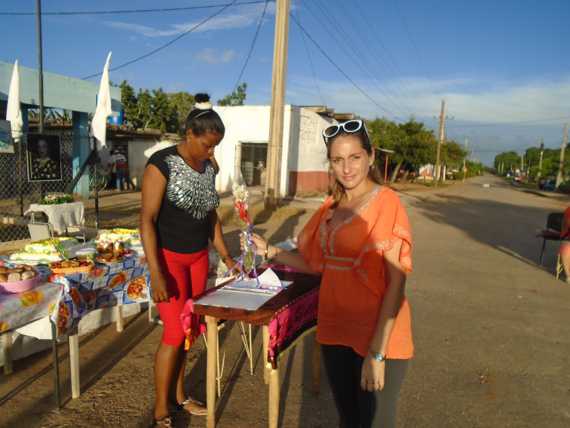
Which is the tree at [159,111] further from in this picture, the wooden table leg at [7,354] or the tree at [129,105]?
the wooden table leg at [7,354]

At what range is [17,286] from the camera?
8.96 feet

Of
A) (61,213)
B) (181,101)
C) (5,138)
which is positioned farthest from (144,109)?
(61,213)

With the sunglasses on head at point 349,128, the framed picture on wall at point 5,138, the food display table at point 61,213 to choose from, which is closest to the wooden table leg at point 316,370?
the sunglasses on head at point 349,128

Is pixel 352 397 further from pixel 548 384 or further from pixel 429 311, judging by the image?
pixel 429 311

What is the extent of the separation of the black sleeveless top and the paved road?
6.63ft

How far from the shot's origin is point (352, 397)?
205 cm

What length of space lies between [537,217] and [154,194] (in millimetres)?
18390

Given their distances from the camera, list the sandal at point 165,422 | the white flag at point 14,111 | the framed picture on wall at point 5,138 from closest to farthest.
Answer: the sandal at point 165,422
the framed picture on wall at point 5,138
the white flag at point 14,111

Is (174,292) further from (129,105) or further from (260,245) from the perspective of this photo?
(129,105)

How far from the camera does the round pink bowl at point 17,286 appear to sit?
270 centimetres

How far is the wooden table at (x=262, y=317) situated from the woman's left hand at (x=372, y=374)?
681mm

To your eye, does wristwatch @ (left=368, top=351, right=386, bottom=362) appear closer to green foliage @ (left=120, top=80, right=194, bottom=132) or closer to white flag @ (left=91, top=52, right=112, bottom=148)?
white flag @ (left=91, top=52, right=112, bottom=148)

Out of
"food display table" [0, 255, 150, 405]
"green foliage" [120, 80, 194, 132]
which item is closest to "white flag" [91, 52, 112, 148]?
"food display table" [0, 255, 150, 405]

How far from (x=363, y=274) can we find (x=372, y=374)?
0.40 meters
